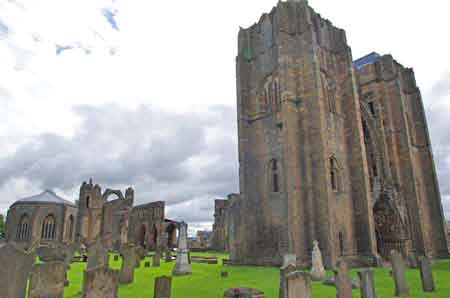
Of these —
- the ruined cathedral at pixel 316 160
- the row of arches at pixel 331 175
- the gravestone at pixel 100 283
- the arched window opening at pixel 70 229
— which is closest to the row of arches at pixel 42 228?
the arched window opening at pixel 70 229

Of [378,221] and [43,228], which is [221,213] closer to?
[378,221]

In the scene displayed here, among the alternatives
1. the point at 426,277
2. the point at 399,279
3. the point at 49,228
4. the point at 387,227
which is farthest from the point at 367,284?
the point at 49,228

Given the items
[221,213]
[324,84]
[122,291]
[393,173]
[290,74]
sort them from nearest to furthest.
Answer: [122,291] < [290,74] < [324,84] < [393,173] < [221,213]

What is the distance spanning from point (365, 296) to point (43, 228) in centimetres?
5741

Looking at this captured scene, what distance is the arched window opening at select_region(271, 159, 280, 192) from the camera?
20.3 metres

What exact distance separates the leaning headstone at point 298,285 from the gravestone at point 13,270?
5.32m

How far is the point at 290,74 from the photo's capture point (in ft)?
68.4

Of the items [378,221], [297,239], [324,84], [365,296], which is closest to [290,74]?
[324,84]

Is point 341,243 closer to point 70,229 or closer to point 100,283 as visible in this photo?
point 100,283

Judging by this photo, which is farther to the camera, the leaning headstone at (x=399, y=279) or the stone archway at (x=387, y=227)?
the stone archway at (x=387, y=227)

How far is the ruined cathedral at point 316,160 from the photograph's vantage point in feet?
61.1

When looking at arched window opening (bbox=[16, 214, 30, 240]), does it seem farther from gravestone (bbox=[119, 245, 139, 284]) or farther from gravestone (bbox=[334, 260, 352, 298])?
gravestone (bbox=[334, 260, 352, 298])

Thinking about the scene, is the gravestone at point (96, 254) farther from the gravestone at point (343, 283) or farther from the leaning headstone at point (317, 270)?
the gravestone at point (343, 283)

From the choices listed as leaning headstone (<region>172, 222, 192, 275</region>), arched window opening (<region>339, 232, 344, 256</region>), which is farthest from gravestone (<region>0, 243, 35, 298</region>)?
arched window opening (<region>339, 232, 344, 256</region>)
